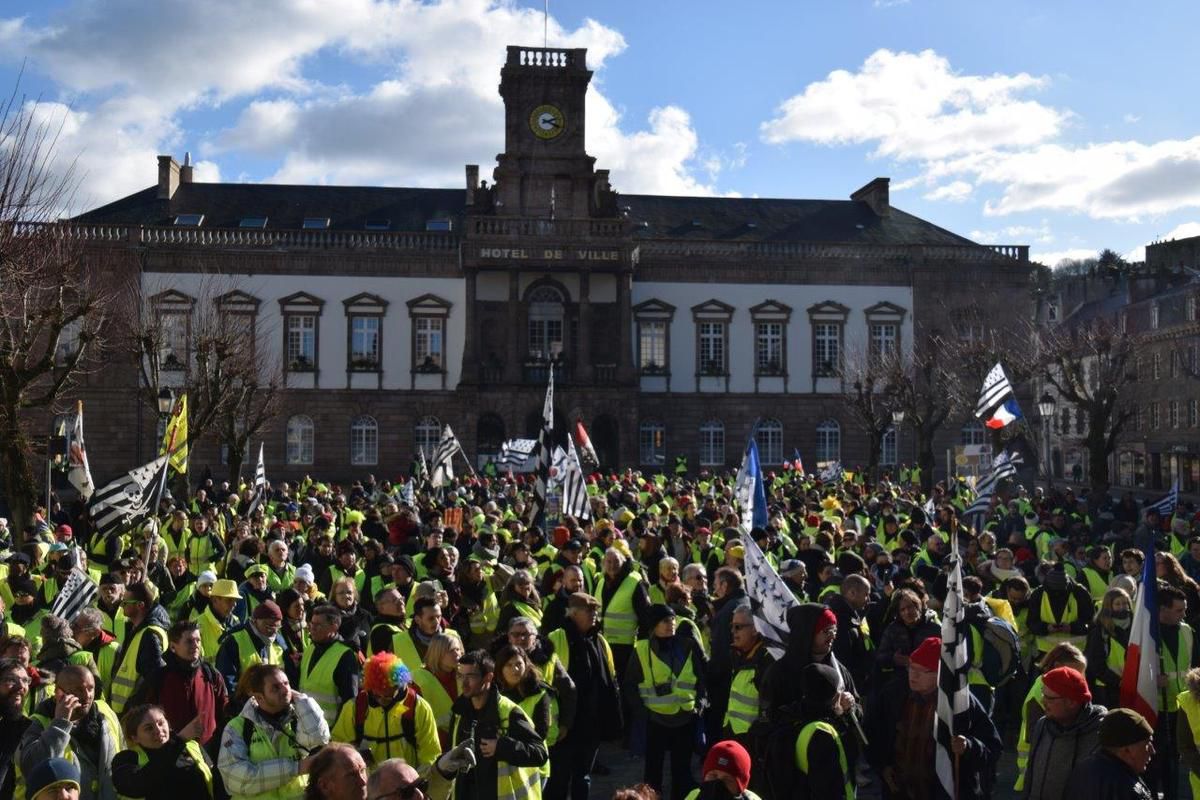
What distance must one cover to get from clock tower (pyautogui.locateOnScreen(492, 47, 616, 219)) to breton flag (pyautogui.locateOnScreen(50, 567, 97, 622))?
40885 mm

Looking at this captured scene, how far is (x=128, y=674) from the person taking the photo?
28.6 ft

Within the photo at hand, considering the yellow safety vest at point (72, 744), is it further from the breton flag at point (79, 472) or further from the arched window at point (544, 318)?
the arched window at point (544, 318)

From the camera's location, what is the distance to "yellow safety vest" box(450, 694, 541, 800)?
22.3 feet

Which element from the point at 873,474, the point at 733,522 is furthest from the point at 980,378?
the point at 733,522

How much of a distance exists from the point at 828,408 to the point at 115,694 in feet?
148

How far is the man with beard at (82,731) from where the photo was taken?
6.44 metres

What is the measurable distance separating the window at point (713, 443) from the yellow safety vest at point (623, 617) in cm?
3997

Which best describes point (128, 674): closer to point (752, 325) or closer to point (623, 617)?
point (623, 617)

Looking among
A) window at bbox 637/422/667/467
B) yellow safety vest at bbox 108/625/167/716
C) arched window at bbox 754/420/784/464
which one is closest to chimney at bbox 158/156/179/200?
window at bbox 637/422/667/467

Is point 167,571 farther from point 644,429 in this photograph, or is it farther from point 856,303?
point 856,303

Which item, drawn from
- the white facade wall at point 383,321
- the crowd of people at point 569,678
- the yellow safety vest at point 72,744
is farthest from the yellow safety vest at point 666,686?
the white facade wall at point 383,321

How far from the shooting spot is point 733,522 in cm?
1836

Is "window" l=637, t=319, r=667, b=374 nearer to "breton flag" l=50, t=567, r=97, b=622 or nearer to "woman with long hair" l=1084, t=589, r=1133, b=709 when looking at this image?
"breton flag" l=50, t=567, r=97, b=622

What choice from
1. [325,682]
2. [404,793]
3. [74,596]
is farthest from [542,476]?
[404,793]
